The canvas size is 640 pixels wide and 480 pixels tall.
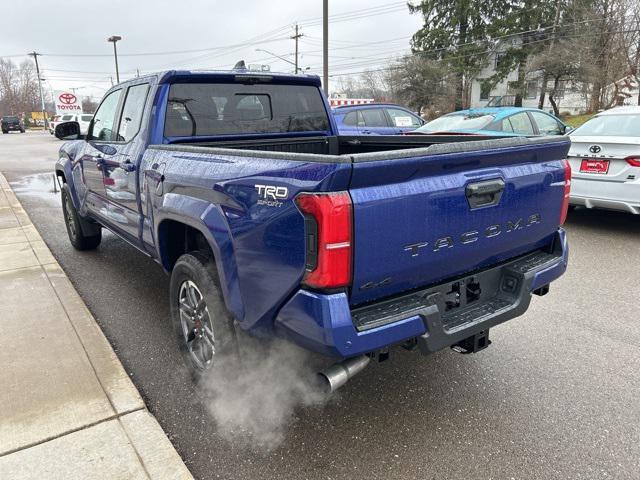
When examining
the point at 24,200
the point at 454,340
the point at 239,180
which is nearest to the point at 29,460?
the point at 239,180

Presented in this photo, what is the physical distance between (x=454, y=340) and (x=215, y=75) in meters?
2.63

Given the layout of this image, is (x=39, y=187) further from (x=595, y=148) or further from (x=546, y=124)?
(x=595, y=148)

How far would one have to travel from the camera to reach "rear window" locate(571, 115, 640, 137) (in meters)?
6.51

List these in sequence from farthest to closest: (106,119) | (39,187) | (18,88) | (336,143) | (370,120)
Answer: (18,88) → (39,187) → (370,120) → (106,119) → (336,143)

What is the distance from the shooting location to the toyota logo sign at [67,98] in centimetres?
4166

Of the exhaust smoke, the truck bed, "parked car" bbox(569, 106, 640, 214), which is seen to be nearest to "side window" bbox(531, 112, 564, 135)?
"parked car" bbox(569, 106, 640, 214)

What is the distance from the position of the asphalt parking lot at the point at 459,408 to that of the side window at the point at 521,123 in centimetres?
464

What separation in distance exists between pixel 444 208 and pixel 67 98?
4782 cm

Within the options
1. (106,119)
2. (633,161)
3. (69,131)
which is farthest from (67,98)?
(633,161)

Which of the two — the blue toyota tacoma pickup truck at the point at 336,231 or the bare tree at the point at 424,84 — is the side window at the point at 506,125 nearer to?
the blue toyota tacoma pickup truck at the point at 336,231

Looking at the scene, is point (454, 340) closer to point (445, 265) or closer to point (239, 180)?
point (445, 265)

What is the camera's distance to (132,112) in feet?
13.2

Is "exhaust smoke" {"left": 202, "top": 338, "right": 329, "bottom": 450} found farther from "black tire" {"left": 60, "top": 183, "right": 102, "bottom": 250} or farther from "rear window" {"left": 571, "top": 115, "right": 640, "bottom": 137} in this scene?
"rear window" {"left": 571, "top": 115, "right": 640, "bottom": 137}

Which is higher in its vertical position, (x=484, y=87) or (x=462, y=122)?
(x=484, y=87)
